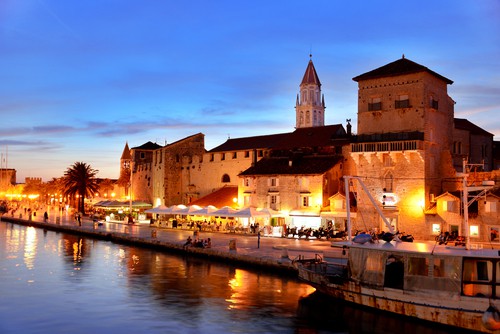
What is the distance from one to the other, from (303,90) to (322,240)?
8754cm

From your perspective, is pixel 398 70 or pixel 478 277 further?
pixel 398 70

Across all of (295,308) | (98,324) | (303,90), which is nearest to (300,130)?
(295,308)

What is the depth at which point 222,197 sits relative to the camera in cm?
6394

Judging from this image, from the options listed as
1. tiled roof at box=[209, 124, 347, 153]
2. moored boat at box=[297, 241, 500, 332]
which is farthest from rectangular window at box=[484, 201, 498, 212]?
tiled roof at box=[209, 124, 347, 153]

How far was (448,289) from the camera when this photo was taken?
23.6 metres

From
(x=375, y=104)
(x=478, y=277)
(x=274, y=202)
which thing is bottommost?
(x=478, y=277)

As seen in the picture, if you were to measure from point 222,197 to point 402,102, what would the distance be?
83.0 feet

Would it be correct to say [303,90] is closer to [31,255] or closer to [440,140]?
[440,140]

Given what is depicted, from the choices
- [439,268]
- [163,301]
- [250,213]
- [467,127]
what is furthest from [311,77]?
[439,268]

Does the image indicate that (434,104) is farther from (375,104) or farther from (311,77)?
(311,77)

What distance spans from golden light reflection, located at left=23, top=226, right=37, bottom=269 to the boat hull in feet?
75.5

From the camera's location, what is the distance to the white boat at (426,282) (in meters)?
22.9

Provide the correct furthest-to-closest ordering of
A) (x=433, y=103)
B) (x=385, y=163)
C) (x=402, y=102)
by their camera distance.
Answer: (x=385, y=163) < (x=433, y=103) < (x=402, y=102)

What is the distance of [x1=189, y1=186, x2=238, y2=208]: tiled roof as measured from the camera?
62312 mm
